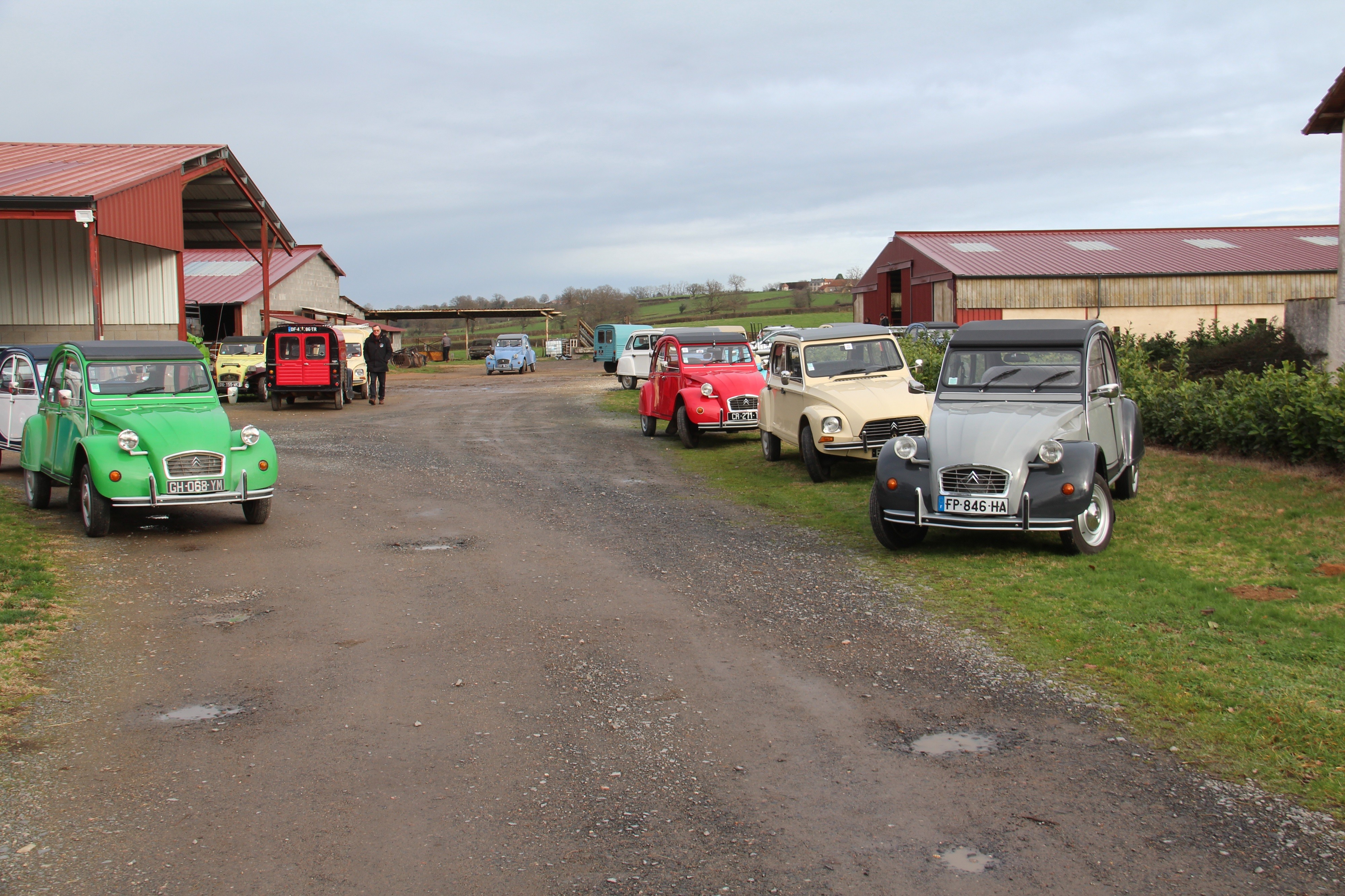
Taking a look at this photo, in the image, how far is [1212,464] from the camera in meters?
12.1

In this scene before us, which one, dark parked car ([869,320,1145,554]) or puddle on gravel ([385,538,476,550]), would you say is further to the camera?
puddle on gravel ([385,538,476,550])

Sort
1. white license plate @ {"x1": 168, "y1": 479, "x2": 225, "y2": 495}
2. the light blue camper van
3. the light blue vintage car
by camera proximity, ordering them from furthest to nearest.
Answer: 1. the light blue vintage car
2. the light blue camper van
3. white license plate @ {"x1": 168, "y1": 479, "x2": 225, "y2": 495}

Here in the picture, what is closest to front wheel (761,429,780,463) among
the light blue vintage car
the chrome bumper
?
the chrome bumper

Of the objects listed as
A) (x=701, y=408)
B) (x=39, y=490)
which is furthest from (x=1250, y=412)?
(x=39, y=490)

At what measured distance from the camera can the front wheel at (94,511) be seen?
9484 millimetres

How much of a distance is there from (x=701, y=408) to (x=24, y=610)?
1119cm

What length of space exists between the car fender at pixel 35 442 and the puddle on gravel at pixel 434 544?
14.2 ft

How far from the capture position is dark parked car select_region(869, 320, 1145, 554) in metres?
8.19

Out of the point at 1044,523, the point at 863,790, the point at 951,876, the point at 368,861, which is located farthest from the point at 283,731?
the point at 1044,523

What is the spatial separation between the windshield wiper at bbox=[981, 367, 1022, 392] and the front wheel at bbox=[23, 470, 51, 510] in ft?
31.7

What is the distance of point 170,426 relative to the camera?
9945 mm

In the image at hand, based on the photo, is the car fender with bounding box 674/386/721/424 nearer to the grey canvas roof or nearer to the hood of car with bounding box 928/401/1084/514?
the grey canvas roof

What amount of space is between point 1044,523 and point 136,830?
21.6ft

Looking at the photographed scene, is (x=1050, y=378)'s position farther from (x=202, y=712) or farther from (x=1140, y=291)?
(x=1140, y=291)
